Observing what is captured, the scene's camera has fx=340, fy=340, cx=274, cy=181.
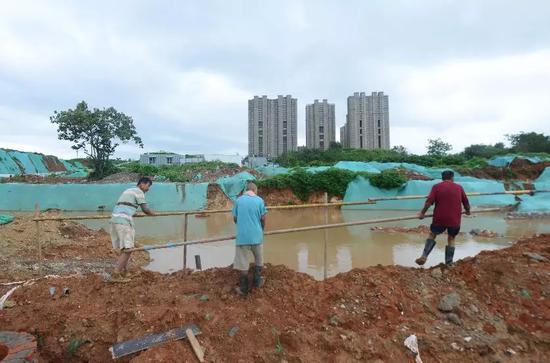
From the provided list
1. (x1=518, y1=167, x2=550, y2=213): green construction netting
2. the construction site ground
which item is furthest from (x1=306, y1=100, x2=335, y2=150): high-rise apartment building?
the construction site ground

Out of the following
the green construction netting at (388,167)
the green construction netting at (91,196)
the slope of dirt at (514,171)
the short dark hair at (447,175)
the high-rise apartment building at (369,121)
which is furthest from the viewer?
the high-rise apartment building at (369,121)

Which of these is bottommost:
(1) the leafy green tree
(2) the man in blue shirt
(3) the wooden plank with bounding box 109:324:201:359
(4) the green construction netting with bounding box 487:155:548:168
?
(3) the wooden plank with bounding box 109:324:201:359

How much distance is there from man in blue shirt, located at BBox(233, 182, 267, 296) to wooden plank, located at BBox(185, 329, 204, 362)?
33.8 inches

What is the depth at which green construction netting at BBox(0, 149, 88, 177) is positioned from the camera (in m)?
27.0

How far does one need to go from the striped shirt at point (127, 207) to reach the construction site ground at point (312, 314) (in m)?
0.81

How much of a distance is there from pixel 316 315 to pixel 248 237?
1.12m

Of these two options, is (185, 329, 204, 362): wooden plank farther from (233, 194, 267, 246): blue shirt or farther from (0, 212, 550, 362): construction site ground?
(233, 194, 267, 246): blue shirt

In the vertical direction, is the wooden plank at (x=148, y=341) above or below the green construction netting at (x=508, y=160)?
below

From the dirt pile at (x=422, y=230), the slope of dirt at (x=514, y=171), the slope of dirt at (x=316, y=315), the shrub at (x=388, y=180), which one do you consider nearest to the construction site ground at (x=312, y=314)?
the slope of dirt at (x=316, y=315)

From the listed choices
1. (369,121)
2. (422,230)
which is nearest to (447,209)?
(422,230)

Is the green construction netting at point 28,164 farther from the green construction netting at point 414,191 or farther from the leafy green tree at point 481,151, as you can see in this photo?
the leafy green tree at point 481,151

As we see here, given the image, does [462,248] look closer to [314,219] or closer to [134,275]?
[314,219]

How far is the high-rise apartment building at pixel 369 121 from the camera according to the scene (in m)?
42.8

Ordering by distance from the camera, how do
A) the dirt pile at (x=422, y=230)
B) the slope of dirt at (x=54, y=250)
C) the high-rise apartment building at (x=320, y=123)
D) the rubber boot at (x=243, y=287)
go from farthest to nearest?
the high-rise apartment building at (x=320, y=123)
the dirt pile at (x=422, y=230)
the slope of dirt at (x=54, y=250)
the rubber boot at (x=243, y=287)
